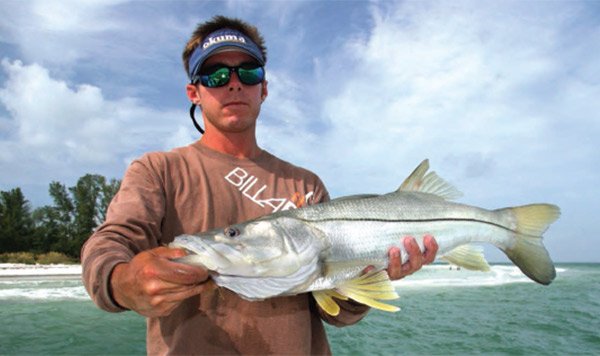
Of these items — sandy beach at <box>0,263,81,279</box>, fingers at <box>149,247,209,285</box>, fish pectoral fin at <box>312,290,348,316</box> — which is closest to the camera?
fingers at <box>149,247,209,285</box>

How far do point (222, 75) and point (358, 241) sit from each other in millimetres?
1411

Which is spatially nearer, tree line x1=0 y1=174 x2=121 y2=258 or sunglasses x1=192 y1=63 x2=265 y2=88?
sunglasses x1=192 y1=63 x2=265 y2=88

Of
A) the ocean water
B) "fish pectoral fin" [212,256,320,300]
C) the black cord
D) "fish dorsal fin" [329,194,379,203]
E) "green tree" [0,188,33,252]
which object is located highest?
"green tree" [0,188,33,252]

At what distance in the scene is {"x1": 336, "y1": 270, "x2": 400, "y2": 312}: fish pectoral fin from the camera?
2.52 metres

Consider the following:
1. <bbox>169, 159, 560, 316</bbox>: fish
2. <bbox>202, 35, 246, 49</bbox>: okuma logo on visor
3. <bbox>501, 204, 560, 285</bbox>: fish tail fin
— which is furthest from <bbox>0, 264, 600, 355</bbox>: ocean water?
<bbox>202, 35, 246, 49</bbox>: okuma logo on visor

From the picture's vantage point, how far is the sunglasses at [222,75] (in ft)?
9.83

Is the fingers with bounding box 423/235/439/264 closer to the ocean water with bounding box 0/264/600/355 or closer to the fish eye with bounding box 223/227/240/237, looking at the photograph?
the fish eye with bounding box 223/227/240/237

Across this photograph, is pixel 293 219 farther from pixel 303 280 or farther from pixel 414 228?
pixel 414 228

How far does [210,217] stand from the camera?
2.65 m

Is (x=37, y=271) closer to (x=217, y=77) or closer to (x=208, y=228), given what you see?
(x=217, y=77)

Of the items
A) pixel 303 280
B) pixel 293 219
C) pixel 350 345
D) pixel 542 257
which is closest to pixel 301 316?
pixel 303 280

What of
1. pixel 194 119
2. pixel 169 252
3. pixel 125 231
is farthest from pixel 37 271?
pixel 169 252

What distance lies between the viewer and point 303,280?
237cm

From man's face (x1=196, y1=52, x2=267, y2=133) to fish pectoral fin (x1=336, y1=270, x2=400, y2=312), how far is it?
49.5 inches
